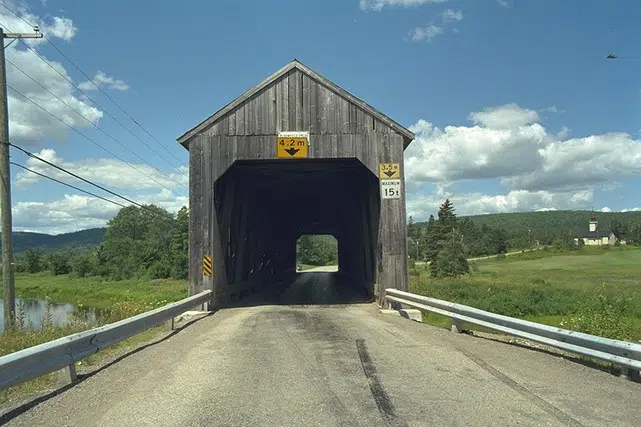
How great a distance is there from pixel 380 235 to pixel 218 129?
563 centimetres

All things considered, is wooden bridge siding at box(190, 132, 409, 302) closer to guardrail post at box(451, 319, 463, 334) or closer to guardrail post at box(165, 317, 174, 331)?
guardrail post at box(165, 317, 174, 331)

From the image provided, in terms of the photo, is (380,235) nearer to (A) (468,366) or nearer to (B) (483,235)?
(A) (468,366)

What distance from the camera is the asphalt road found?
4828 millimetres

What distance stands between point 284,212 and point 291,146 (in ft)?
57.1

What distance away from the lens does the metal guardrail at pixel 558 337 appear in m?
6.13

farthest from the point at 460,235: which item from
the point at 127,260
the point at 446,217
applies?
the point at 127,260

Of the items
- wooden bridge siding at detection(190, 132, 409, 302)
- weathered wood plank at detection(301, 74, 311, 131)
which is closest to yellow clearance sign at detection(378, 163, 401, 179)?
wooden bridge siding at detection(190, 132, 409, 302)

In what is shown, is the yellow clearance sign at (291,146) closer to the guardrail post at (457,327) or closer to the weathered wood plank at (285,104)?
the weathered wood plank at (285,104)

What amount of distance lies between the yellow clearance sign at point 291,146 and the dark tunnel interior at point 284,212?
3.10 ft

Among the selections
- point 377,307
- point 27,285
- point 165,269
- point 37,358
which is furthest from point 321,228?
point 27,285

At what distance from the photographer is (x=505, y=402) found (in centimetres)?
523

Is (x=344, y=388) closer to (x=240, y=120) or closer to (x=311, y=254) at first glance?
(x=240, y=120)

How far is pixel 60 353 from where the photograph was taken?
248 inches

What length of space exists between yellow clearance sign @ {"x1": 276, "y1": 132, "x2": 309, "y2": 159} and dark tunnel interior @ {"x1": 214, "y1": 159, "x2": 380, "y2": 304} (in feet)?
3.10
